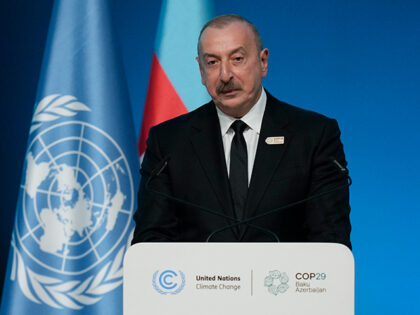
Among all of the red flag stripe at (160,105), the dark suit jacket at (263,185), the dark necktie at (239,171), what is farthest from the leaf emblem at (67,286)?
the dark necktie at (239,171)

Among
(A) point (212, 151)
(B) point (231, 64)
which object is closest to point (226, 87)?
(B) point (231, 64)

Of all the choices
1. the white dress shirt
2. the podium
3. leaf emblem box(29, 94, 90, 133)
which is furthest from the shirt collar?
leaf emblem box(29, 94, 90, 133)

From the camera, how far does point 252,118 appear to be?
154 cm

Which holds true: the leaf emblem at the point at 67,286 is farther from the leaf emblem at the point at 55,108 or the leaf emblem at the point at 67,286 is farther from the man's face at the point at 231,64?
the man's face at the point at 231,64

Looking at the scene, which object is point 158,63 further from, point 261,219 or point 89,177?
point 261,219

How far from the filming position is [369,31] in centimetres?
287

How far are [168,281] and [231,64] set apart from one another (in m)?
0.64

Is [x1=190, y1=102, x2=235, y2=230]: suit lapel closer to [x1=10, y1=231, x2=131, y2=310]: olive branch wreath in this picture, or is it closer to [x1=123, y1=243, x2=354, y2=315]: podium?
[x1=123, y1=243, x2=354, y2=315]: podium

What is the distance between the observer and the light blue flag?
244 cm

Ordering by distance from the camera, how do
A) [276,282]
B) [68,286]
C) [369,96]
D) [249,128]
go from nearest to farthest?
[276,282] < [249,128] < [68,286] < [369,96]

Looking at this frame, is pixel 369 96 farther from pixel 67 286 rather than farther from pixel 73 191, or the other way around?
pixel 67 286

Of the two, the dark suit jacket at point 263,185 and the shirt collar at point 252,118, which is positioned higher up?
the shirt collar at point 252,118

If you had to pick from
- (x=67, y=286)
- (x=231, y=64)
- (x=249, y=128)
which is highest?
(x=231, y=64)

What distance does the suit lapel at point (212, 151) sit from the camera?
4.65 feet
